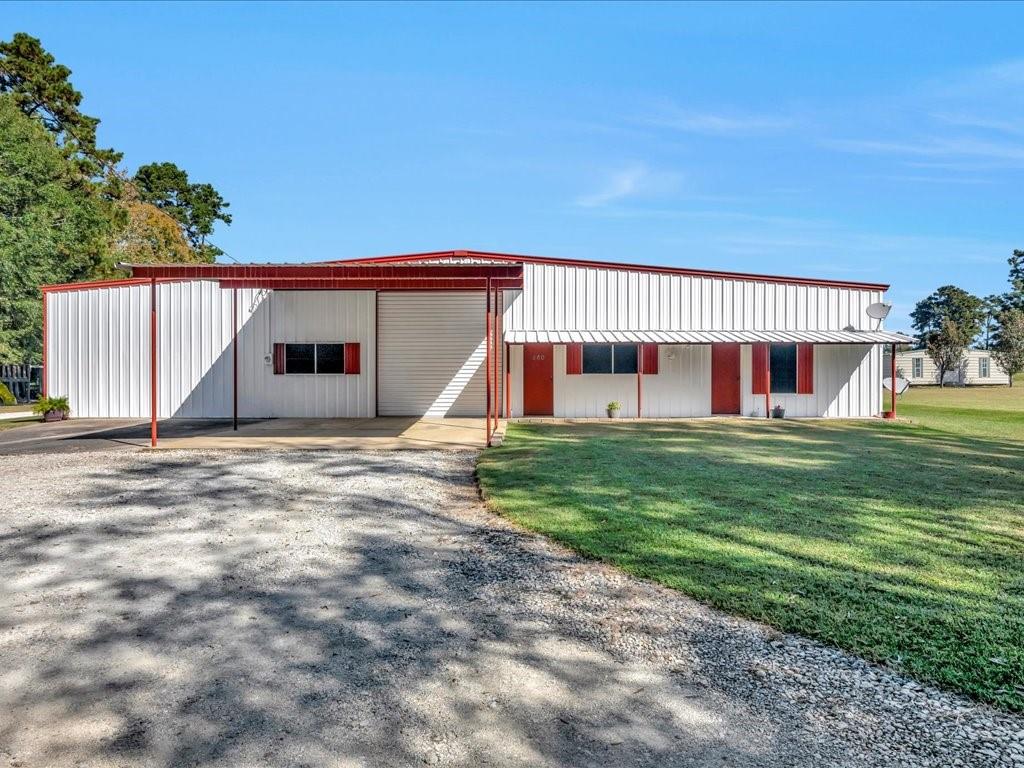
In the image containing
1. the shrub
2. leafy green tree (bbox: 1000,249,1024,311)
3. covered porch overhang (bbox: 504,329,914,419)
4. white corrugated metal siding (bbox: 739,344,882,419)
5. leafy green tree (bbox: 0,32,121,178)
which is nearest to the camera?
covered porch overhang (bbox: 504,329,914,419)

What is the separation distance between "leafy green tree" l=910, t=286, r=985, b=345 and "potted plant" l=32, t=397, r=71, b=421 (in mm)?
45814

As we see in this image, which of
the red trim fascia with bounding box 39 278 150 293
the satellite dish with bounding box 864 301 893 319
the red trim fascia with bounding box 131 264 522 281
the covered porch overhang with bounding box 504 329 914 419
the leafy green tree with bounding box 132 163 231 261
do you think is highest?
the leafy green tree with bounding box 132 163 231 261

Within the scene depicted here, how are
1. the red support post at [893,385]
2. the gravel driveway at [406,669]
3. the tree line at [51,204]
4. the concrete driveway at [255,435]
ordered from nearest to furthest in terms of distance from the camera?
the gravel driveway at [406,669]
the concrete driveway at [255,435]
the red support post at [893,385]
the tree line at [51,204]

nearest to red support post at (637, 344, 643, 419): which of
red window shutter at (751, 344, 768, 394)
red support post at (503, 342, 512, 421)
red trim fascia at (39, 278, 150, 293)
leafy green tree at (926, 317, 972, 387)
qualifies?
red window shutter at (751, 344, 768, 394)

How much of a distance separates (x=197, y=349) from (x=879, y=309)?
1806cm

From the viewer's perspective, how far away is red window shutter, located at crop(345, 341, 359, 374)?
1500 centimetres

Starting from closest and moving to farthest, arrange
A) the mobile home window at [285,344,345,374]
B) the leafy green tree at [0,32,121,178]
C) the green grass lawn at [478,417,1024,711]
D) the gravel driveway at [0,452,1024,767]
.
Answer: the gravel driveway at [0,452,1024,767] < the green grass lawn at [478,417,1024,711] < the mobile home window at [285,344,345,374] < the leafy green tree at [0,32,121,178]

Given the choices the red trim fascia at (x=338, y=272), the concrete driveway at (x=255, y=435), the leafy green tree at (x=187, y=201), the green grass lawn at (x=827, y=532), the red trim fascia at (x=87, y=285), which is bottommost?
the green grass lawn at (x=827, y=532)

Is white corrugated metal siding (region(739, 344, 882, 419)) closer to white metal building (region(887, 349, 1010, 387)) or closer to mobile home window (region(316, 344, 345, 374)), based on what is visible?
mobile home window (region(316, 344, 345, 374))

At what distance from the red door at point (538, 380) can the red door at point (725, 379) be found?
4379mm

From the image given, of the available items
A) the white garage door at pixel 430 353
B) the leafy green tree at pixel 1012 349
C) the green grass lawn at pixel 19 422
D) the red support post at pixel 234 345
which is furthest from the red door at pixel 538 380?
the leafy green tree at pixel 1012 349

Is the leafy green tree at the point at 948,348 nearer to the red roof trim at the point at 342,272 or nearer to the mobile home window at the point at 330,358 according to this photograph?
the mobile home window at the point at 330,358

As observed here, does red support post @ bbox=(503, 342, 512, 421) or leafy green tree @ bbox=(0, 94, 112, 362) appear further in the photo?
leafy green tree @ bbox=(0, 94, 112, 362)

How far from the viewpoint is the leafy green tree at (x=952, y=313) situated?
40909 millimetres
